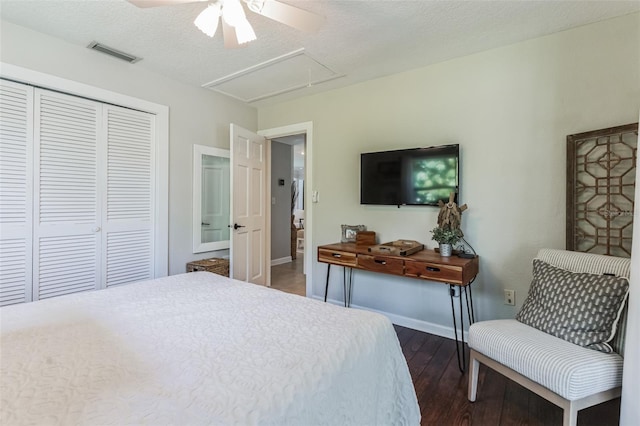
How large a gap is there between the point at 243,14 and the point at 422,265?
2.02 m

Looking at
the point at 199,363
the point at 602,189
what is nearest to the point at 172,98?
the point at 199,363

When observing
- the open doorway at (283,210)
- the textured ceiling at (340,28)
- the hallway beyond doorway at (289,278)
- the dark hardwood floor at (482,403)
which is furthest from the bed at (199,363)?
the open doorway at (283,210)

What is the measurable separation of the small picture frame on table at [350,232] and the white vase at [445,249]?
0.89 meters

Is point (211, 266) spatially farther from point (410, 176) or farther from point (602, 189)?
point (602, 189)

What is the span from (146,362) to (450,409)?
1.67 meters

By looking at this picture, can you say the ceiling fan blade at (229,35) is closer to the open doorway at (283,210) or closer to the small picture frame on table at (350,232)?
the small picture frame on table at (350,232)

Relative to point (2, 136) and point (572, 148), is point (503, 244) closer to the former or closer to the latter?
point (572, 148)

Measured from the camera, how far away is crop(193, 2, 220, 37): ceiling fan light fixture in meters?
1.62

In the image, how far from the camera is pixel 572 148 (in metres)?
2.15

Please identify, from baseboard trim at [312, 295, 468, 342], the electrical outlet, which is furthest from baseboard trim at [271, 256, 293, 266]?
the electrical outlet

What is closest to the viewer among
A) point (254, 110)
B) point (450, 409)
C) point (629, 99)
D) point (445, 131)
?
point (450, 409)

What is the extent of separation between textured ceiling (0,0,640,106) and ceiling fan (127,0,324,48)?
0.35 m

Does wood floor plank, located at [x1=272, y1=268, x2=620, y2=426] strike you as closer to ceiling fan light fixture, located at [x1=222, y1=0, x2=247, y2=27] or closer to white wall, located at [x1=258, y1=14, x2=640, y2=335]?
white wall, located at [x1=258, y1=14, x2=640, y2=335]

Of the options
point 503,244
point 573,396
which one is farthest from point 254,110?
point 573,396
